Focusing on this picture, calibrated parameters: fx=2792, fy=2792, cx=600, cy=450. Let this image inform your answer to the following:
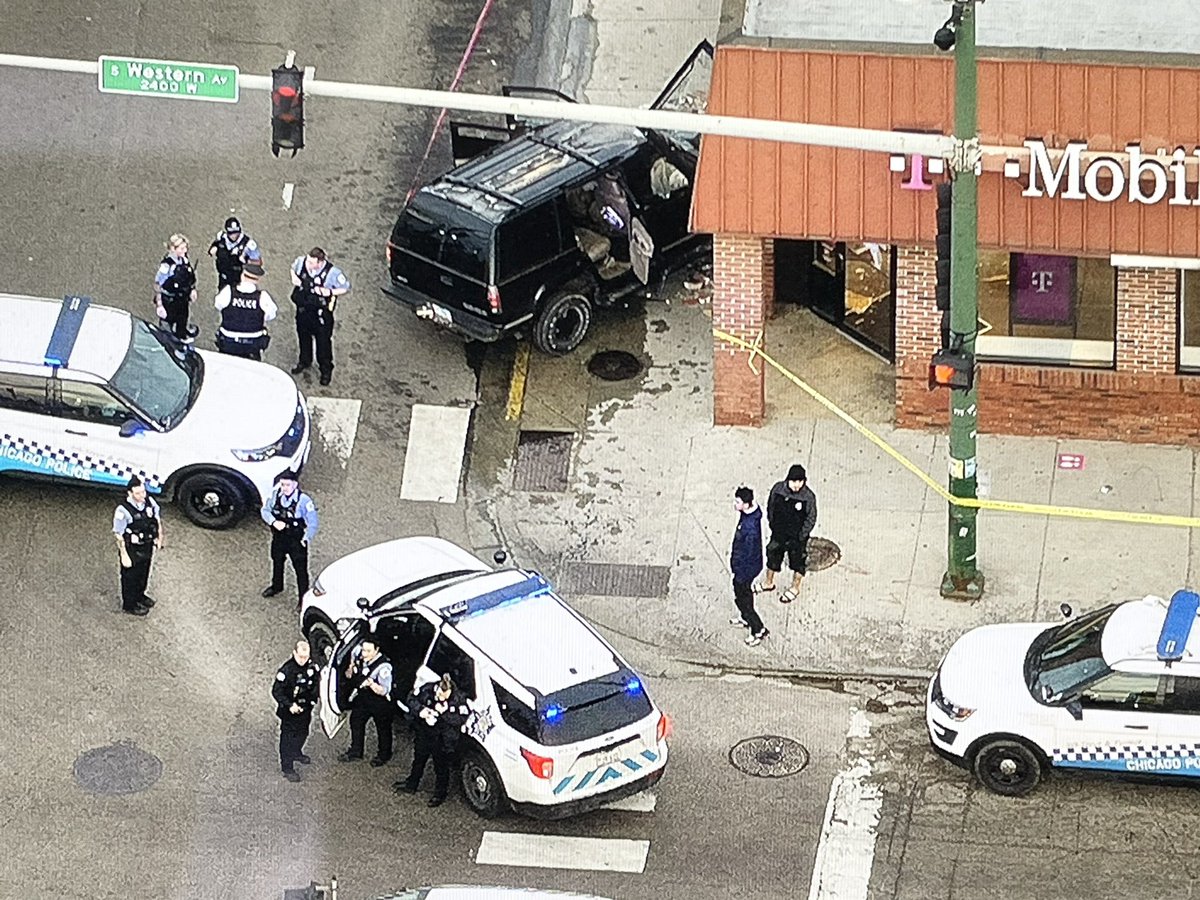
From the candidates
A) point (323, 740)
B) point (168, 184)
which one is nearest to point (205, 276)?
point (168, 184)

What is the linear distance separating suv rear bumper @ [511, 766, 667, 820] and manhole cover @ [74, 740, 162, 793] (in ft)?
9.98

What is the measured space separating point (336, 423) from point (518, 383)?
188 cm

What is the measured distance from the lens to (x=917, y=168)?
966 inches

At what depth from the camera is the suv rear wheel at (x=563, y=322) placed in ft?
88.9

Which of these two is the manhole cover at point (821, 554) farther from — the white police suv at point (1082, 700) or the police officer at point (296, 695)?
the police officer at point (296, 695)

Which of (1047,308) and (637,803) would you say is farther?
(1047,308)

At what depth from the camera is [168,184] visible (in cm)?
2953

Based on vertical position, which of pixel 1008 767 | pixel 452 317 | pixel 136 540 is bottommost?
pixel 1008 767

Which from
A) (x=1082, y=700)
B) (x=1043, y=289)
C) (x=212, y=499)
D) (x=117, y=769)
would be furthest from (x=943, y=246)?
(x=117, y=769)

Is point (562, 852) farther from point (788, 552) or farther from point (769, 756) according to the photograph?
point (788, 552)

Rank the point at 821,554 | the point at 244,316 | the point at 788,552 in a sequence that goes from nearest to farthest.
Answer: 1. the point at 788,552
2. the point at 821,554
3. the point at 244,316

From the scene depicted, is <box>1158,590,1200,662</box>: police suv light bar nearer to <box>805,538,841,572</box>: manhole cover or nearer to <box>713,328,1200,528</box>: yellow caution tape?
<box>713,328,1200,528</box>: yellow caution tape

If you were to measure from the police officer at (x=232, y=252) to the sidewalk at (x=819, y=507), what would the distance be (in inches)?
106

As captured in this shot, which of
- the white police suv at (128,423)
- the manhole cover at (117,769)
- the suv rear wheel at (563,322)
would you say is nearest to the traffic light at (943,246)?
the suv rear wheel at (563,322)
